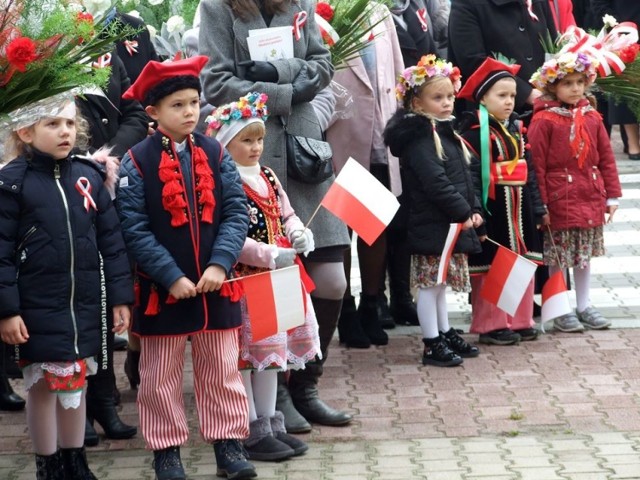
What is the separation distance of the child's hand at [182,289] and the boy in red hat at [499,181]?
9.70ft

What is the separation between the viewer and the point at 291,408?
6633mm

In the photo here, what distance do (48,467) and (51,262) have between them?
85 centimetres

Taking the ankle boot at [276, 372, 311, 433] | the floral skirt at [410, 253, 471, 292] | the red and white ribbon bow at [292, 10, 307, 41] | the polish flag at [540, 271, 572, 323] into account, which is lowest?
the polish flag at [540, 271, 572, 323]

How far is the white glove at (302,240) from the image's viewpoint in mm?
6168

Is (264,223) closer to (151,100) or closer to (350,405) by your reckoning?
(151,100)

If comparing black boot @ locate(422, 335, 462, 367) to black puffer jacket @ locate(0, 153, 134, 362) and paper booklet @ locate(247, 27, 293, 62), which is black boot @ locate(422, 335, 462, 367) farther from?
black puffer jacket @ locate(0, 153, 134, 362)

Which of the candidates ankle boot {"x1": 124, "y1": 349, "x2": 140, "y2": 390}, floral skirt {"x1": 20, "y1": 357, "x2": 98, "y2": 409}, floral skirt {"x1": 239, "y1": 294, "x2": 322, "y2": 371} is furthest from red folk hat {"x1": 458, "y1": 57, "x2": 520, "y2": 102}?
floral skirt {"x1": 20, "y1": 357, "x2": 98, "y2": 409}

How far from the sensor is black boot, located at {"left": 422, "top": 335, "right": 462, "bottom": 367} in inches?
309

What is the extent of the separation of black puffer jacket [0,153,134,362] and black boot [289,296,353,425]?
1.41m

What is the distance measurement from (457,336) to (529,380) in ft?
2.37

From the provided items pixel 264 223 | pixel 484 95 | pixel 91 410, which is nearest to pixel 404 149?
pixel 484 95

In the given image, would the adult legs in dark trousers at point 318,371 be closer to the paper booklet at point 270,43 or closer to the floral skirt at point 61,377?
the paper booklet at point 270,43

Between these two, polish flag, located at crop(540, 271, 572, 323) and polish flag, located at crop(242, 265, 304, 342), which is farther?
polish flag, located at crop(540, 271, 572, 323)

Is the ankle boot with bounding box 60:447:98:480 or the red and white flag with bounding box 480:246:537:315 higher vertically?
the ankle boot with bounding box 60:447:98:480
